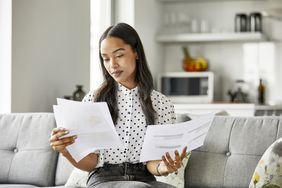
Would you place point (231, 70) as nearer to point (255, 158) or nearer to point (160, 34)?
point (160, 34)

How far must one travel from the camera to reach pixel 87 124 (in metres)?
2.30

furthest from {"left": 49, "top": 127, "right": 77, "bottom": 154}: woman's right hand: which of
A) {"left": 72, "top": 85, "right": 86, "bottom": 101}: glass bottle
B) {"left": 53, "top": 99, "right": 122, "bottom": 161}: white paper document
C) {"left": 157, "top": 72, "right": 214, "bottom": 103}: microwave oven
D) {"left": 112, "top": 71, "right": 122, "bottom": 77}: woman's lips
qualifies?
{"left": 157, "top": 72, "right": 214, "bottom": 103}: microwave oven

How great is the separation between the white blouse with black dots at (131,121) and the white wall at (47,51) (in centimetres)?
181

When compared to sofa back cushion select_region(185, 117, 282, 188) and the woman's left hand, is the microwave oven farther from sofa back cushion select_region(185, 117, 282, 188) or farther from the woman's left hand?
the woman's left hand

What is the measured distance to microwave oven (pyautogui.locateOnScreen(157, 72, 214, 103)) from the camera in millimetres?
7156

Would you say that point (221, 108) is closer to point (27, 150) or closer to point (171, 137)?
point (27, 150)

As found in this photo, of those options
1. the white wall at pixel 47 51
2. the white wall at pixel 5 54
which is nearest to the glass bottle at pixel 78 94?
the white wall at pixel 47 51

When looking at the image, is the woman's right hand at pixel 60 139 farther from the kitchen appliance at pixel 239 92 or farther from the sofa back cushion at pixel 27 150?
the kitchen appliance at pixel 239 92

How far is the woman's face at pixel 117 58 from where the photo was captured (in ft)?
8.21

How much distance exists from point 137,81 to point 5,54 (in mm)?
1861

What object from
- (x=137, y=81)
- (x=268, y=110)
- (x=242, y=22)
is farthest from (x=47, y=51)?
(x=242, y=22)

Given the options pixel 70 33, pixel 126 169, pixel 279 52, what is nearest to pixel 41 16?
pixel 70 33

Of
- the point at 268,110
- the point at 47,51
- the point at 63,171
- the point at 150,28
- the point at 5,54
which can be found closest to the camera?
the point at 63,171

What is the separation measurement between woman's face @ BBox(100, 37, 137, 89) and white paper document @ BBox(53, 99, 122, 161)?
0.91 feet
